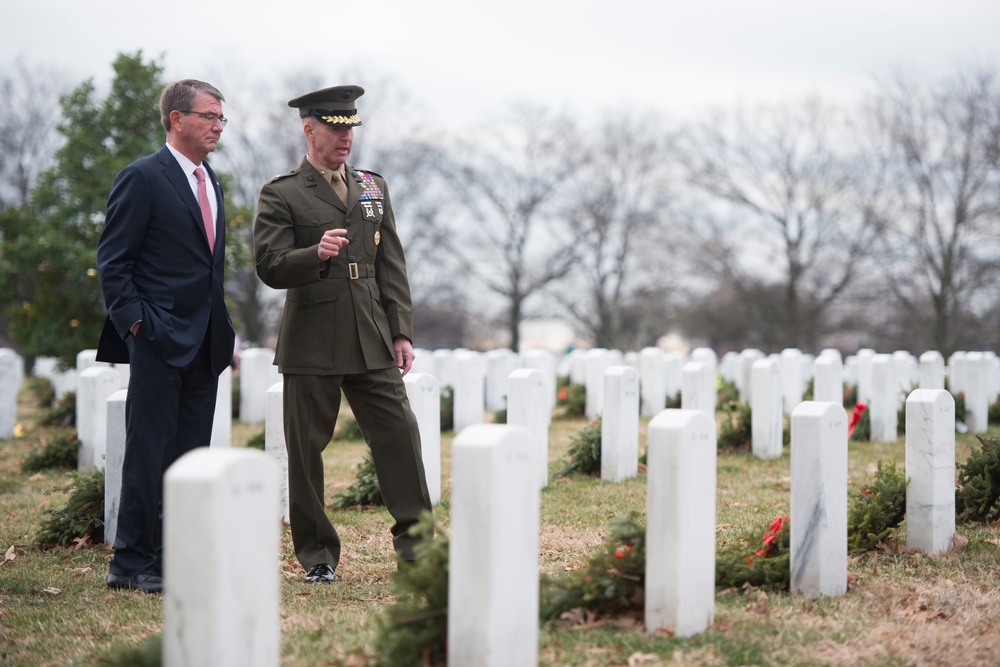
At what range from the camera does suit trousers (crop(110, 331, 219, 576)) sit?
461 centimetres

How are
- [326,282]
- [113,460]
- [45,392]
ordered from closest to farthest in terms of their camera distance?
[326,282] < [113,460] < [45,392]

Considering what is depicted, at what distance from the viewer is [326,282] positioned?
4.82m

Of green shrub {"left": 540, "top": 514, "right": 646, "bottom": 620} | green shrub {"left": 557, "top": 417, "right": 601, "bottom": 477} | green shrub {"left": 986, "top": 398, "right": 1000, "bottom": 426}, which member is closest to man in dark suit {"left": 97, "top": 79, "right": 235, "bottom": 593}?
green shrub {"left": 540, "top": 514, "right": 646, "bottom": 620}

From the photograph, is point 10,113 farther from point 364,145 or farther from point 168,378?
point 168,378

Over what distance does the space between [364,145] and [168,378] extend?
28657mm

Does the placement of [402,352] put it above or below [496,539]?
above

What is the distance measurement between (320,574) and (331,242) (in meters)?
1.56

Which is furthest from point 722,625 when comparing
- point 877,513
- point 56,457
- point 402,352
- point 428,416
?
point 56,457

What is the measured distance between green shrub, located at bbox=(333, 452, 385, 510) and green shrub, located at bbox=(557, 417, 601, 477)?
6.10 feet

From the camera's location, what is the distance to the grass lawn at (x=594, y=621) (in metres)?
3.55

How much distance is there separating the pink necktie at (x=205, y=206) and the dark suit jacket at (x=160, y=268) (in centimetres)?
5

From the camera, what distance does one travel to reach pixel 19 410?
15711 mm

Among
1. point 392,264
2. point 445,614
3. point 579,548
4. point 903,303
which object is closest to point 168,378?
point 392,264

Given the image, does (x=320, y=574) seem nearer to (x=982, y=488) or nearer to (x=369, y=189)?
(x=369, y=189)
